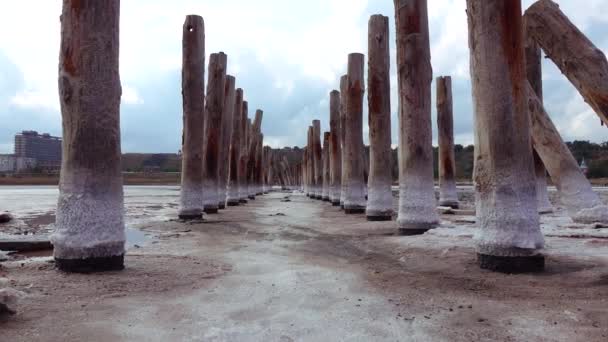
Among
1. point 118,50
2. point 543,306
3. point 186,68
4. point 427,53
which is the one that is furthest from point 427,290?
point 186,68

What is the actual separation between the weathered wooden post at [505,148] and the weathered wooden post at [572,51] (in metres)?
0.95

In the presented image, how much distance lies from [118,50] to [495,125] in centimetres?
422

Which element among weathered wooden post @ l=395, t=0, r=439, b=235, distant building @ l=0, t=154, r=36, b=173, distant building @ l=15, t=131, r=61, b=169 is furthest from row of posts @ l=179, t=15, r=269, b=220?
distant building @ l=15, t=131, r=61, b=169

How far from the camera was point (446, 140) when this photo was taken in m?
16.0

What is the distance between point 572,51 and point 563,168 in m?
3.78

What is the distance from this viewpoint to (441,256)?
19.2 feet

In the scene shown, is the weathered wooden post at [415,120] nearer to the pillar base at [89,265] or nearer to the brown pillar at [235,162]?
the pillar base at [89,265]

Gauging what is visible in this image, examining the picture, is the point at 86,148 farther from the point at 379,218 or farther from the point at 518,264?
the point at 379,218

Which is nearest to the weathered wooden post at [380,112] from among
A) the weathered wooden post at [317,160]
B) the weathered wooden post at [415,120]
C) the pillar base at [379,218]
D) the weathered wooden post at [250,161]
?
the pillar base at [379,218]

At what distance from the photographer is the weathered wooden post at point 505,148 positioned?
477 centimetres

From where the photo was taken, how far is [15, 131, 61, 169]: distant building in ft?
434

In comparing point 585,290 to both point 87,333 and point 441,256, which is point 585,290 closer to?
point 441,256

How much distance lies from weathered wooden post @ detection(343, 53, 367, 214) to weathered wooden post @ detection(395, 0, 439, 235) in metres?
5.84

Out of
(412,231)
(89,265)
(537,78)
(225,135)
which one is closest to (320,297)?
(89,265)
